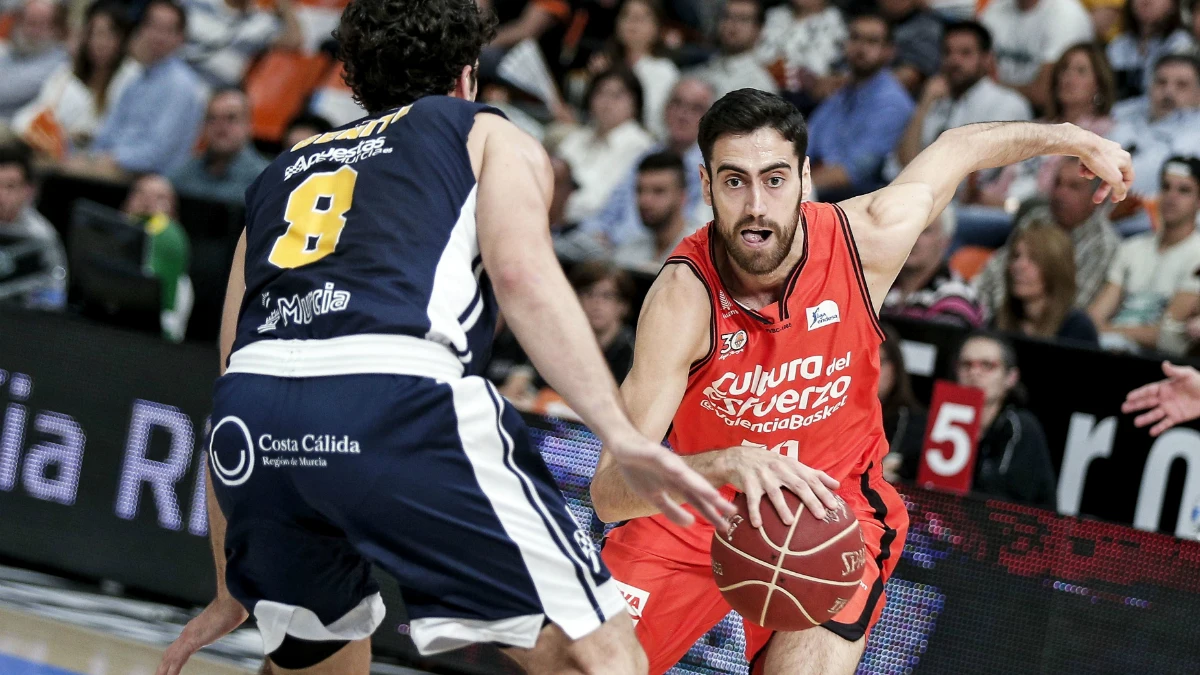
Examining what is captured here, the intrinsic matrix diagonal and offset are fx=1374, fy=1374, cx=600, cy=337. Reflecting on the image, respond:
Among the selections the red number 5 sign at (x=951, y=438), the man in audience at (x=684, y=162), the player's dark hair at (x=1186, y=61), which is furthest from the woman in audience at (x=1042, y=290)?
the man in audience at (x=684, y=162)

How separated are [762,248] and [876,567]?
1.01 meters

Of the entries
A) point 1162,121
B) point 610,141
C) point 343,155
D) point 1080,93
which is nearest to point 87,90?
point 610,141

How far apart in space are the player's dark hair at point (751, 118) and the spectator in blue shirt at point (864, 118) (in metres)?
4.51

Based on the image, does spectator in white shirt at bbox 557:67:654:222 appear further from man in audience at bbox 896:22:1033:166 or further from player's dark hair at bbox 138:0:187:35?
player's dark hair at bbox 138:0:187:35

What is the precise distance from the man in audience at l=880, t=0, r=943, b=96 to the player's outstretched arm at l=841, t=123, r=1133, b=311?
450 centimetres

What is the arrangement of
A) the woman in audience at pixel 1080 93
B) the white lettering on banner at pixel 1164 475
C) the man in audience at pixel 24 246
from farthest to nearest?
1. the man in audience at pixel 24 246
2. the woman in audience at pixel 1080 93
3. the white lettering on banner at pixel 1164 475

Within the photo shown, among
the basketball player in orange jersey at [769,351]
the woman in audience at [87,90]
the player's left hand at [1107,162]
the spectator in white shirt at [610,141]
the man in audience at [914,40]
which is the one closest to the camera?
the basketball player in orange jersey at [769,351]

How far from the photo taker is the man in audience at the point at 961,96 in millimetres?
8148

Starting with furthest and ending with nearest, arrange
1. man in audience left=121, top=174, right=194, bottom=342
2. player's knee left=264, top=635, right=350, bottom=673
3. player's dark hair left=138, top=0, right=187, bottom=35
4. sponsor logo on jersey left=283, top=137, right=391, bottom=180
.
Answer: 1. player's dark hair left=138, top=0, right=187, bottom=35
2. man in audience left=121, top=174, right=194, bottom=342
3. player's knee left=264, top=635, right=350, bottom=673
4. sponsor logo on jersey left=283, top=137, right=391, bottom=180

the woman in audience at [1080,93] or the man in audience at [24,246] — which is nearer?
the woman in audience at [1080,93]

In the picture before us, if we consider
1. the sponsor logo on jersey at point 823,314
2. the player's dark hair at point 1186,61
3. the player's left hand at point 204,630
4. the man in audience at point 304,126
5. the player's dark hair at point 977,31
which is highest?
the player's dark hair at point 977,31

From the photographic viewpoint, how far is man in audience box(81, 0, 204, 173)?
33.0 ft

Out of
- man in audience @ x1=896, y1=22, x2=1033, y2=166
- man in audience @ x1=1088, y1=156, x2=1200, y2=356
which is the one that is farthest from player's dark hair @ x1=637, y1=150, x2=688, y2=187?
man in audience @ x1=1088, y1=156, x2=1200, y2=356

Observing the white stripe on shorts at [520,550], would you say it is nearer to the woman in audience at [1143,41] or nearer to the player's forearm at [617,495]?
the player's forearm at [617,495]
